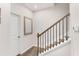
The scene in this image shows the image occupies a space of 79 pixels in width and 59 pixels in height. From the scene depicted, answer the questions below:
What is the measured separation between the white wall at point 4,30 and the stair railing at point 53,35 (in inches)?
16.7

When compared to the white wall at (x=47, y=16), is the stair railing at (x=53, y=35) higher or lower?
lower

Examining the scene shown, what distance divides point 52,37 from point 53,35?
0.03 metres

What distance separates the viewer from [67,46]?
1.57 m

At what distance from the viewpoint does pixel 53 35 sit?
5.05 feet

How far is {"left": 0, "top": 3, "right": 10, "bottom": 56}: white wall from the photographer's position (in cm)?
140

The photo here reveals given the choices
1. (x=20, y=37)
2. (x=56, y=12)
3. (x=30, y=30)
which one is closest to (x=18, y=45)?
(x=20, y=37)

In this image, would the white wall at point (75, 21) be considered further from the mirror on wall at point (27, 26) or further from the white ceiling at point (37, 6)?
the mirror on wall at point (27, 26)

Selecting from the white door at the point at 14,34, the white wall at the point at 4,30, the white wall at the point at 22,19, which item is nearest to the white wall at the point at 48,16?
the white wall at the point at 22,19

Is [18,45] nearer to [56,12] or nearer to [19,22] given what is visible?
[19,22]

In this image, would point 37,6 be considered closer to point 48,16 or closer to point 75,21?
point 48,16

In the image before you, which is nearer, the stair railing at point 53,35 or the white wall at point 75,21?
the white wall at point 75,21

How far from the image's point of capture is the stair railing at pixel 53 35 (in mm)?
1472

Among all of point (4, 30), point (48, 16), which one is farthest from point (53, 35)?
point (4, 30)

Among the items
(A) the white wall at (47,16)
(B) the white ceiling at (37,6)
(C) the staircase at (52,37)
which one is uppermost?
(B) the white ceiling at (37,6)
